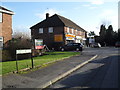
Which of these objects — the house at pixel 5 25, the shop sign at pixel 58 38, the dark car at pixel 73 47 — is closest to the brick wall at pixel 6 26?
the house at pixel 5 25

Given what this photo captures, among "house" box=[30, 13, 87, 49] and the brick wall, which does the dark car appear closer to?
"house" box=[30, 13, 87, 49]

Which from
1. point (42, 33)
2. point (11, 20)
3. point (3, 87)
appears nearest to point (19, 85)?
point (3, 87)

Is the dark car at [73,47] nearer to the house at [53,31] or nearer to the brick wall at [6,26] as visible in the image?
the house at [53,31]

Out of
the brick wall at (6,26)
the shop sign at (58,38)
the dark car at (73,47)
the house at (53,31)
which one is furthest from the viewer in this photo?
the house at (53,31)

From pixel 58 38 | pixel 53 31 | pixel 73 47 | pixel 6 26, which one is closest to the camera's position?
pixel 6 26

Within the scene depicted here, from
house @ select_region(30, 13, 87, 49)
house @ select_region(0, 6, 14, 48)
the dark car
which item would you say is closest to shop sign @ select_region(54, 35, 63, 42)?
house @ select_region(30, 13, 87, 49)

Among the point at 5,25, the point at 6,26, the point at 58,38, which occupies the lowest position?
the point at 58,38

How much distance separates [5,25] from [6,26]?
0.66ft

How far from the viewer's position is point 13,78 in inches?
307

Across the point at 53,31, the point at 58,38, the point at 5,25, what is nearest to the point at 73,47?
the point at 58,38

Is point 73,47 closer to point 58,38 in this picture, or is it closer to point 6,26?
point 58,38

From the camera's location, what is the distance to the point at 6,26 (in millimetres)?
20781

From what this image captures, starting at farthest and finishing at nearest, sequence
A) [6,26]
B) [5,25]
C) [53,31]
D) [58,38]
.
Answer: [53,31], [58,38], [6,26], [5,25]

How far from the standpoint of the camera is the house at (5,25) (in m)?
20.1
